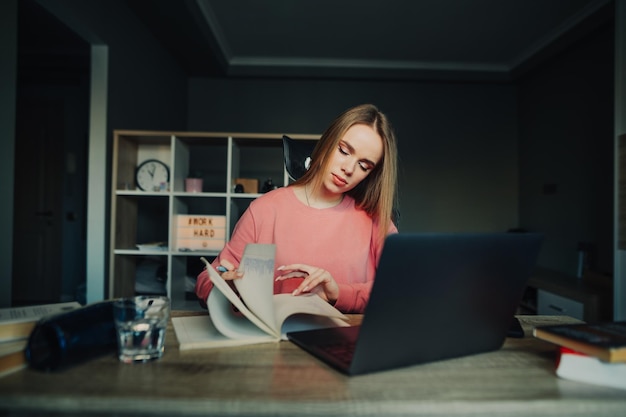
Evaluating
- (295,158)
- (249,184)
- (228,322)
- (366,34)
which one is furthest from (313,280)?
(366,34)

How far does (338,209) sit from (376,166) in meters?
0.20

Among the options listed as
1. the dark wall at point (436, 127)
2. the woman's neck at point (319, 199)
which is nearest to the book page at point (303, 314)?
the woman's neck at point (319, 199)

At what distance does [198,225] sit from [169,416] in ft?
8.17

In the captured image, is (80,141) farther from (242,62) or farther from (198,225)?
(198,225)

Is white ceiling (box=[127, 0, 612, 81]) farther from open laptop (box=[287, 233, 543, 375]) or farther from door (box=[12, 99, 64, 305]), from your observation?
open laptop (box=[287, 233, 543, 375])

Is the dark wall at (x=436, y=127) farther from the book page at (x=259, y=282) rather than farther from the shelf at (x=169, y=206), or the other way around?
the book page at (x=259, y=282)

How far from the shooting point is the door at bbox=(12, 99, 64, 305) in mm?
4867

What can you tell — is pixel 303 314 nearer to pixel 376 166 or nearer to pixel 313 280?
pixel 313 280

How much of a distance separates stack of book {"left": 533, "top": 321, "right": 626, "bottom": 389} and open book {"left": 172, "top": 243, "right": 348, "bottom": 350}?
1.31ft

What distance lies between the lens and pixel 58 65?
4.65m

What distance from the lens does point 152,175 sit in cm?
305

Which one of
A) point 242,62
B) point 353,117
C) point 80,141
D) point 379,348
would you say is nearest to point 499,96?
point 242,62

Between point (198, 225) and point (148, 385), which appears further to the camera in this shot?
point (198, 225)

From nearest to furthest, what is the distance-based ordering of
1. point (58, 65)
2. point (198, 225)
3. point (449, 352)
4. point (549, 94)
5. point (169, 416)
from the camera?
point (169, 416), point (449, 352), point (198, 225), point (549, 94), point (58, 65)
